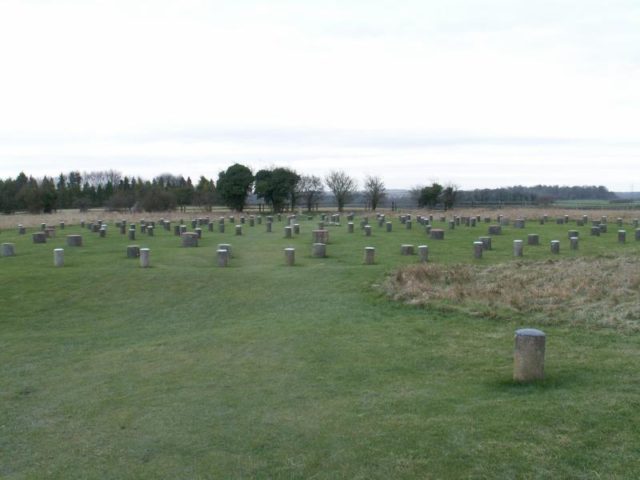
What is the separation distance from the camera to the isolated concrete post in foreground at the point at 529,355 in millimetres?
6926

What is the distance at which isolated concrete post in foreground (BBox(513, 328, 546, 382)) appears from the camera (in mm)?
6926

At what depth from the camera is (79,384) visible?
8234mm

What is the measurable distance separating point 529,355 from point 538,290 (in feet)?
18.8

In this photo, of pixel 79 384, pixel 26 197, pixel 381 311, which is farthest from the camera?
pixel 26 197

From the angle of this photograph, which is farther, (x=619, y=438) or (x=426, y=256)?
(x=426, y=256)

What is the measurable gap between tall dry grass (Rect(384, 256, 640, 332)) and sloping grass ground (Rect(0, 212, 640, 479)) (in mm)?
358

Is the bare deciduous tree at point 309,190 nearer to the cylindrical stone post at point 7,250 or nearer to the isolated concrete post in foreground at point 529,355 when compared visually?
the cylindrical stone post at point 7,250

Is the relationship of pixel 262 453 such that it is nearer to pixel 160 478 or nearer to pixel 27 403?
pixel 160 478

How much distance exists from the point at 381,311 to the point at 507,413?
5991mm

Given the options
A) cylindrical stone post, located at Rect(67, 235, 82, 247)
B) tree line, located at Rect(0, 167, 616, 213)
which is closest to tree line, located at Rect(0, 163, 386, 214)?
tree line, located at Rect(0, 167, 616, 213)

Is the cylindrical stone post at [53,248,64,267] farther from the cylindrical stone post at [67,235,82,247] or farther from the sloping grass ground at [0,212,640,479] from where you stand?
the cylindrical stone post at [67,235,82,247]

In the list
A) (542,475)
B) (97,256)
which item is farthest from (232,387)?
(97,256)

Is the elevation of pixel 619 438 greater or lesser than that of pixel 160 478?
greater

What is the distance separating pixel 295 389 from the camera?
743 centimetres
